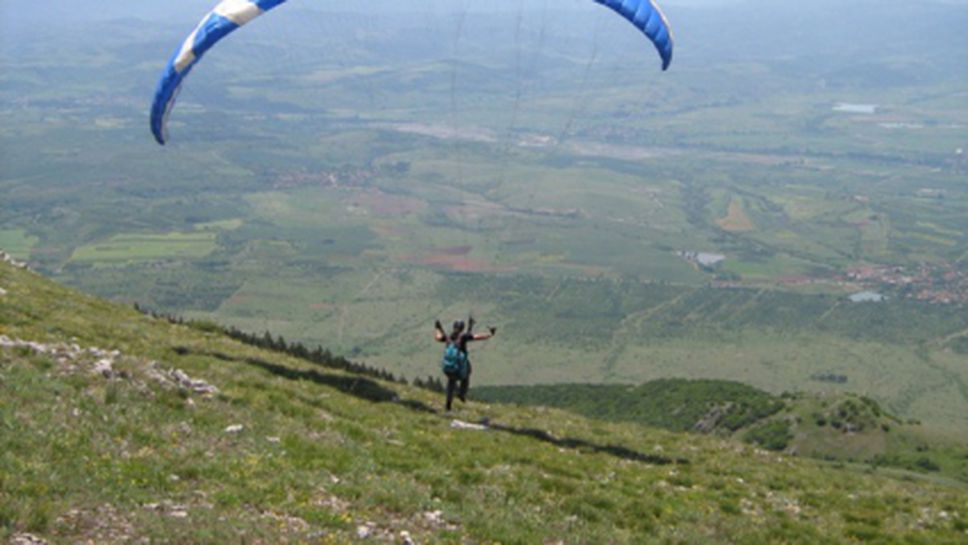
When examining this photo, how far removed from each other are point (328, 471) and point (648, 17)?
14696 millimetres

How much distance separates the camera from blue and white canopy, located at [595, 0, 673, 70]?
896 inches

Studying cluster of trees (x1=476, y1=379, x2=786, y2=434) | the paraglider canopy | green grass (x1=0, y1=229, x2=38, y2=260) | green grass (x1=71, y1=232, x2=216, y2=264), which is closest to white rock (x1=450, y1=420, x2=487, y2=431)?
the paraglider canopy

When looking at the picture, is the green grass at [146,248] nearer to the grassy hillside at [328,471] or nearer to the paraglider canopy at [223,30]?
the paraglider canopy at [223,30]

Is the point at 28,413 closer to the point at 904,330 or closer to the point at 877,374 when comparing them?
the point at 877,374

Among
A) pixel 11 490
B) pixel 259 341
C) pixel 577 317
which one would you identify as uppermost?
pixel 11 490

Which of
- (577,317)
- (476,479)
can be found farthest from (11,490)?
(577,317)

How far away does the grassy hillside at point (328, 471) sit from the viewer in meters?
10.9

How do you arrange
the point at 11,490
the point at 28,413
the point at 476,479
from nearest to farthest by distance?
the point at 11,490 < the point at 28,413 < the point at 476,479

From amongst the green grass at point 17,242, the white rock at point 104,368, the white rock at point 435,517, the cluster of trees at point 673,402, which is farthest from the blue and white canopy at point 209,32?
the green grass at point 17,242

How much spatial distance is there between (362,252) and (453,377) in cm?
13476

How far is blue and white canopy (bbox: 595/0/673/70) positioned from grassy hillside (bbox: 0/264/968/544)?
390 inches

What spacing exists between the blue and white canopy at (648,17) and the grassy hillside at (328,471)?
990cm

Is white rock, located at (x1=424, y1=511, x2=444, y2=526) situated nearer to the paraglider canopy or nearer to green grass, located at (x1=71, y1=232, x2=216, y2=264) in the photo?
the paraglider canopy

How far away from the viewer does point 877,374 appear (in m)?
99.8
